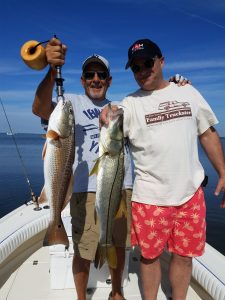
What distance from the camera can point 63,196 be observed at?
2848 mm

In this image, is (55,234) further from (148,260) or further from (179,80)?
(179,80)

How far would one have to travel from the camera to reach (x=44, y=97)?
116 inches

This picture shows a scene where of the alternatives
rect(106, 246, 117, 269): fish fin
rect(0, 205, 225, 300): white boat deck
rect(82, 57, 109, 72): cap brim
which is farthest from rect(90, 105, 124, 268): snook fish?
rect(0, 205, 225, 300): white boat deck

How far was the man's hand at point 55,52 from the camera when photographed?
101 inches

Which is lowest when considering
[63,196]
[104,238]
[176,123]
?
[104,238]

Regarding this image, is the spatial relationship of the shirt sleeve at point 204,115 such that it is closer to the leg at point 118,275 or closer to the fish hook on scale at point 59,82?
the fish hook on scale at point 59,82

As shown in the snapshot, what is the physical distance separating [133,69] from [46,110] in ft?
3.17

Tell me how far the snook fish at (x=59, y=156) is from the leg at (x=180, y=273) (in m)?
1.37

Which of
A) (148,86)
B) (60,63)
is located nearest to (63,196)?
(60,63)

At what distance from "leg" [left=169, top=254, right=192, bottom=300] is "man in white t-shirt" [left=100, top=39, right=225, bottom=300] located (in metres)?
0.01

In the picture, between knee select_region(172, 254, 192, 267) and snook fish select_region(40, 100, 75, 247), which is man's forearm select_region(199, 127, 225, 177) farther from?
snook fish select_region(40, 100, 75, 247)

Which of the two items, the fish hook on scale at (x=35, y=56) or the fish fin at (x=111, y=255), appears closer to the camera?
the fish hook on scale at (x=35, y=56)

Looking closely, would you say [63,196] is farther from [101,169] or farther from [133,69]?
[133,69]

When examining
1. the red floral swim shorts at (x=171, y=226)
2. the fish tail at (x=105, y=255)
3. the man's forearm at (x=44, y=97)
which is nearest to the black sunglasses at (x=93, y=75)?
the man's forearm at (x=44, y=97)
